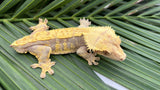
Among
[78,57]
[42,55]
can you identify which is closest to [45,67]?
[42,55]

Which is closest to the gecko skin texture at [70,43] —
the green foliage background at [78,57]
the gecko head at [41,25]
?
the gecko head at [41,25]

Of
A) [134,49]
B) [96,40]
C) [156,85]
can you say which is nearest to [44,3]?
[96,40]

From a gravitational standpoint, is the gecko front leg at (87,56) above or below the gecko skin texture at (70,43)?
below

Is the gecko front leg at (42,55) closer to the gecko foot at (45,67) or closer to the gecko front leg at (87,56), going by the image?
the gecko foot at (45,67)

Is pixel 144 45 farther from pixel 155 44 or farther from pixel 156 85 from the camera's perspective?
pixel 156 85

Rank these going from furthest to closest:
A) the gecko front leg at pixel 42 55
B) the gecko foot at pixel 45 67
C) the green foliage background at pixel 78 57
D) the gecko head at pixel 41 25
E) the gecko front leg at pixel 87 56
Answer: the gecko head at pixel 41 25 < the gecko front leg at pixel 87 56 < the gecko front leg at pixel 42 55 < the gecko foot at pixel 45 67 < the green foliage background at pixel 78 57

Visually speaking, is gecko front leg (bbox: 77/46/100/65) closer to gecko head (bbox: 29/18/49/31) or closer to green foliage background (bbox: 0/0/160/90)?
green foliage background (bbox: 0/0/160/90)

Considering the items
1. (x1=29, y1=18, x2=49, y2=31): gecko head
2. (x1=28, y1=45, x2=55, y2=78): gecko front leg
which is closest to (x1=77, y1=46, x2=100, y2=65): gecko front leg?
(x1=28, y1=45, x2=55, y2=78): gecko front leg

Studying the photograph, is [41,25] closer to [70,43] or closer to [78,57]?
[70,43]
